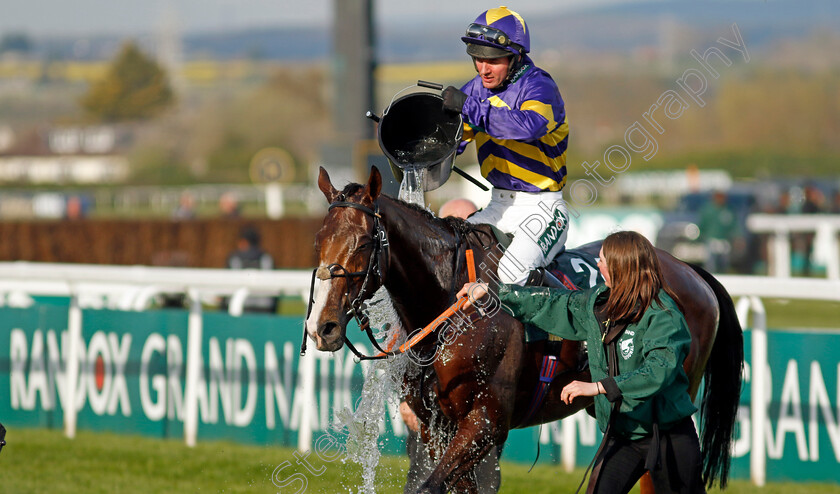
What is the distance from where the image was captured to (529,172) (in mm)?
4469

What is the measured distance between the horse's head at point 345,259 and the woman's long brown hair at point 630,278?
0.84m

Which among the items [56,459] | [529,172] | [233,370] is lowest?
[56,459]

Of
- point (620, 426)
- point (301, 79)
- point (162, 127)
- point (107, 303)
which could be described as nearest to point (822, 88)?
point (301, 79)

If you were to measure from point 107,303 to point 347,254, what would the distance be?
5.77 meters

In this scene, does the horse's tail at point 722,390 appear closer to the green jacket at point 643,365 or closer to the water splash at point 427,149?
the green jacket at point 643,365

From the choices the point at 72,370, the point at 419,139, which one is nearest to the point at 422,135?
the point at 419,139

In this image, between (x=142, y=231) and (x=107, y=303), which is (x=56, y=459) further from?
(x=142, y=231)

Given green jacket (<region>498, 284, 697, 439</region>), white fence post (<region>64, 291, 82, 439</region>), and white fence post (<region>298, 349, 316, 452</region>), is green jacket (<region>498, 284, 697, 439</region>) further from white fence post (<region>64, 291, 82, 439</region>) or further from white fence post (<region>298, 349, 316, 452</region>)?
white fence post (<region>64, 291, 82, 439</region>)

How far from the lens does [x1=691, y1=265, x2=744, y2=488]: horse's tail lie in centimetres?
498

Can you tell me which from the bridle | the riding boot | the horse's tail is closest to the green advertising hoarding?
→ the horse's tail

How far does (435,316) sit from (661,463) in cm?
106

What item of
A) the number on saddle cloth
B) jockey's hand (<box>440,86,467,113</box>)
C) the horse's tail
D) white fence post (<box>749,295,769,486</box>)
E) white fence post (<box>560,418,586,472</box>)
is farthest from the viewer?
white fence post (<box>560,418,586,472</box>)

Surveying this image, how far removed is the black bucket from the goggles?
30 centimetres

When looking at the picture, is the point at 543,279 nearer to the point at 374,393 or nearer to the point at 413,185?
the point at 413,185
